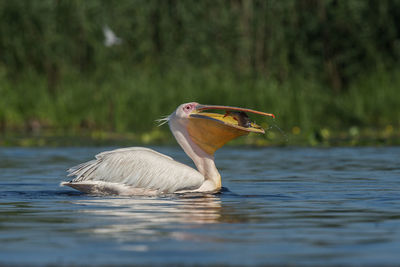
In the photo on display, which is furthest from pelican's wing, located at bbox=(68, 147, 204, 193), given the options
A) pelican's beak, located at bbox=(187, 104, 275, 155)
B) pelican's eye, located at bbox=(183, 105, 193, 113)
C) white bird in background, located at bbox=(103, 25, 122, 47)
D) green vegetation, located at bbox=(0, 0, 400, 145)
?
white bird in background, located at bbox=(103, 25, 122, 47)

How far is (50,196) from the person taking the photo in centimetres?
927

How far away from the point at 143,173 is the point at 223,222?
2.23 metres

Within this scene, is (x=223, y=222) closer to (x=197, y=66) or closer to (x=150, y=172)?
(x=150, y=172)

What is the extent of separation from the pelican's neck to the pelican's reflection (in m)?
0.45

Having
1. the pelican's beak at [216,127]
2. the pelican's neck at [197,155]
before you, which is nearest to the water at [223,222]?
the pelican's neck at [197,155]

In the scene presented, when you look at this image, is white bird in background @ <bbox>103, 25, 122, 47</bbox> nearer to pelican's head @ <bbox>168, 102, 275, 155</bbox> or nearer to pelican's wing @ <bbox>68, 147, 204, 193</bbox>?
pelican's head @ <bbox>168, 102, 275, 155</bbox>

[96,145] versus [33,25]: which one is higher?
[33,25]

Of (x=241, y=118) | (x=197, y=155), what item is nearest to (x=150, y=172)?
(x=197, y=155)

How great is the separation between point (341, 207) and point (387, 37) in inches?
697

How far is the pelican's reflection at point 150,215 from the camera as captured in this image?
6.45 meters

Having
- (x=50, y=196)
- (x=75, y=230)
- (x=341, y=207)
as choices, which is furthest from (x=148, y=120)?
(x=75, y=230)

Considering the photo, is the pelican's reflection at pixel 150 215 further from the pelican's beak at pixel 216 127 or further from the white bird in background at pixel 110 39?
the white bird in background at pixel 110 39

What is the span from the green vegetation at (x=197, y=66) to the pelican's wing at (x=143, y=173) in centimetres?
690

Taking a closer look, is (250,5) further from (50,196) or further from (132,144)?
(50,196)
